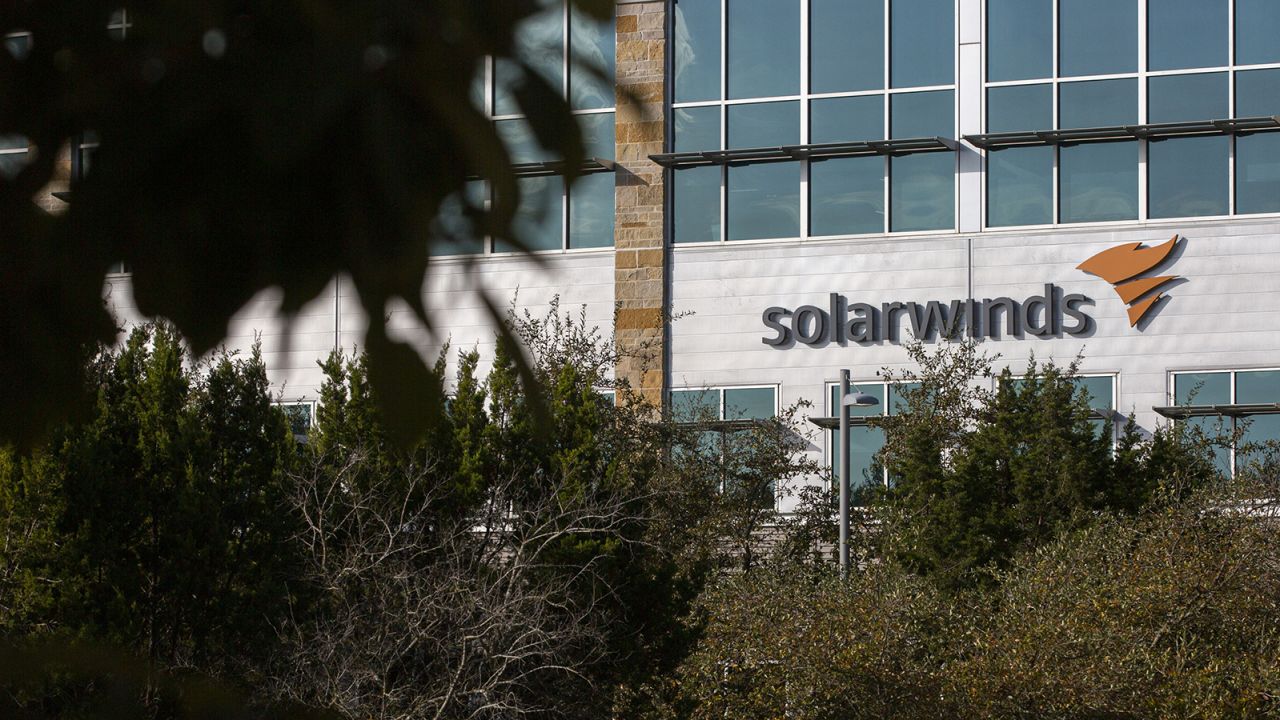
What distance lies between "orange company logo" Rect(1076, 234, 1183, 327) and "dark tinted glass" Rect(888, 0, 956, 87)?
11.9ft

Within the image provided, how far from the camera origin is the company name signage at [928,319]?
81.3ft

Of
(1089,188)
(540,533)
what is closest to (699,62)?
(1089,188)

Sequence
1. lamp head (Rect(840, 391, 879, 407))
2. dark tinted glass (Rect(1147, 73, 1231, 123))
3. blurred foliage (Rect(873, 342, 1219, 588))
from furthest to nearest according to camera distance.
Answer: dark tinted glass (Rect(1147, 73, 1231, 123)) → blurred foliage (Rect(873, 342, 1219, 588)) → lamp head (Rect(840, 391, 879, 407))

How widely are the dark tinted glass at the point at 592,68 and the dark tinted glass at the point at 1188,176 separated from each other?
24496 mm

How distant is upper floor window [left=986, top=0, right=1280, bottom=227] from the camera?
79.5ft

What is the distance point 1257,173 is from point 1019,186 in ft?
11.0

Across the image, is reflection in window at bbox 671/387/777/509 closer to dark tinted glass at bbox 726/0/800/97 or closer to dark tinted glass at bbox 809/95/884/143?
dark tinted glass at bbox 809/95/884/143


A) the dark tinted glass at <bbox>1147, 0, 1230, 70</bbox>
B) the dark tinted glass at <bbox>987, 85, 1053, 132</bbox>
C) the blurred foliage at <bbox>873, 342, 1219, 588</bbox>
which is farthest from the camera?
the dark tinted glass at <bbox>987, 85, 1053, 132</bbox>

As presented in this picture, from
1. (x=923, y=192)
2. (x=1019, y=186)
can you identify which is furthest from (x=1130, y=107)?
(x=923, y=192)

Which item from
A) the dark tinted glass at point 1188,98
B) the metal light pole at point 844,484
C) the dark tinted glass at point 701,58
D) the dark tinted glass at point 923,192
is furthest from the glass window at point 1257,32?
the metal light pole at point 844,484

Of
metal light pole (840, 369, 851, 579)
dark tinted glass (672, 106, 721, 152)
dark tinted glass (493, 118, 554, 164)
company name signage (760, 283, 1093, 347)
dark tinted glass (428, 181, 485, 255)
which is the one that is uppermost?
dark tinted glass (672, 106, 721, 152)

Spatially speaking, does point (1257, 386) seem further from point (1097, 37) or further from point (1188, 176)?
point (1097, 37)

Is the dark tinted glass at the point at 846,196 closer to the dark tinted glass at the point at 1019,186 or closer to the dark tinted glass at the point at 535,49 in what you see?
the dark tinted glass at the point at 1019,186

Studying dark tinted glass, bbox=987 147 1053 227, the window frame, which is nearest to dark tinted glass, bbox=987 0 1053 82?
dark tinted glass, bbox=987 147 1053 227
